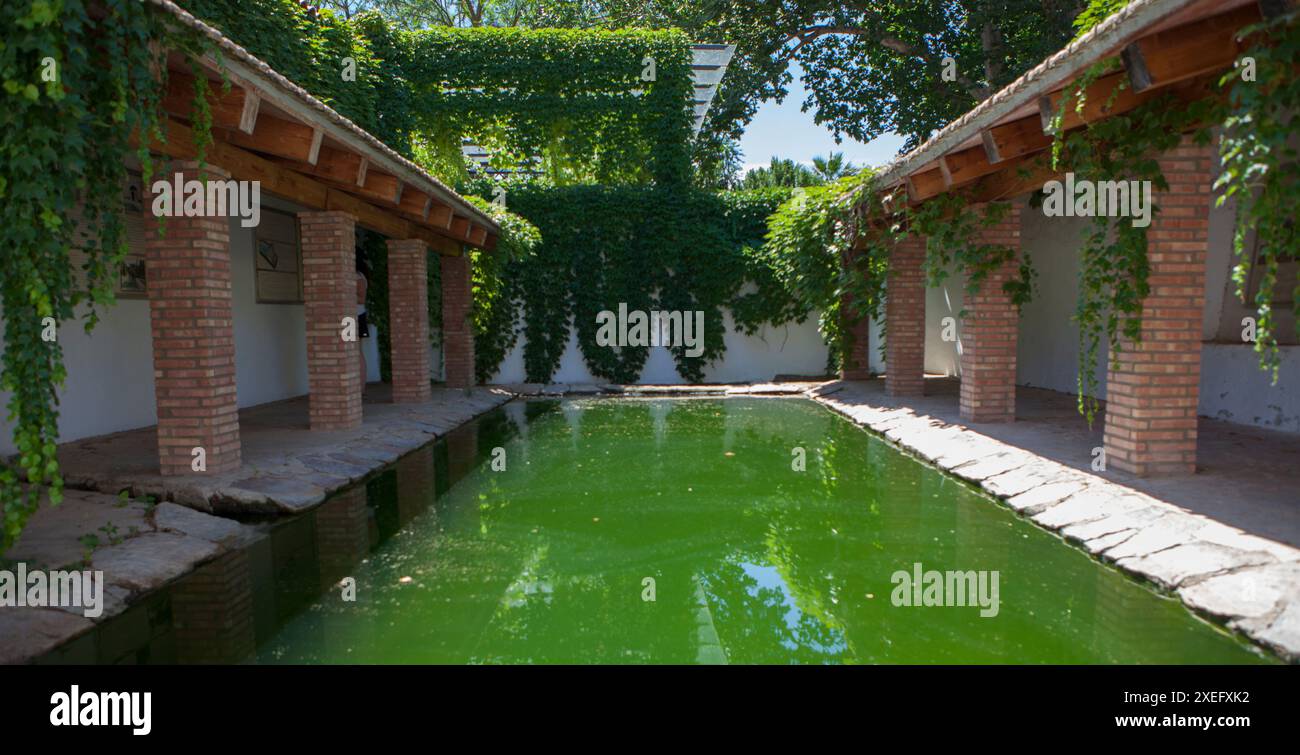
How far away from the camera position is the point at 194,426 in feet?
17.6

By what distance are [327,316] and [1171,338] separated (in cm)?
723

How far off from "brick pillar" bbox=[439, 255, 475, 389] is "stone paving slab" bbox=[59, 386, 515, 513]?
3.07 metres

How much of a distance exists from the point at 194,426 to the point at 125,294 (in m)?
2.88

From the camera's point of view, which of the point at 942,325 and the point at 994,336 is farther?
the point at 942,325

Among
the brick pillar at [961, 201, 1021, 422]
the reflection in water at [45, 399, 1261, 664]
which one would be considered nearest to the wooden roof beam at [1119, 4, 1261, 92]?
the reflection in water at [45, 399, 1261, 664]

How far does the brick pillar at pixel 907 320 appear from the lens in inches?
414

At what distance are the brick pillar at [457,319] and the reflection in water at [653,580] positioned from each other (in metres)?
5.93

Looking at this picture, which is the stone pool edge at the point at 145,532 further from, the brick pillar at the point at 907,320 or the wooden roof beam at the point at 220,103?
the brick pillar at the point at 907,320

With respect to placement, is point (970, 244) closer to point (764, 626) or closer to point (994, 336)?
point (994, 336)

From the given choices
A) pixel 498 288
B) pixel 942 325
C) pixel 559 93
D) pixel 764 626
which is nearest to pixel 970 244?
pixel 764 626

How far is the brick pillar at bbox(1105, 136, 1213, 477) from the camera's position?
16.3 feet

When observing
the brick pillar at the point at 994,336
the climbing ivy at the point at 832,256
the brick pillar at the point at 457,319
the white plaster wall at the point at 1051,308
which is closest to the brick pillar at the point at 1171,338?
the brick pillar at the point at 994,336

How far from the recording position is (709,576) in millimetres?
4043
